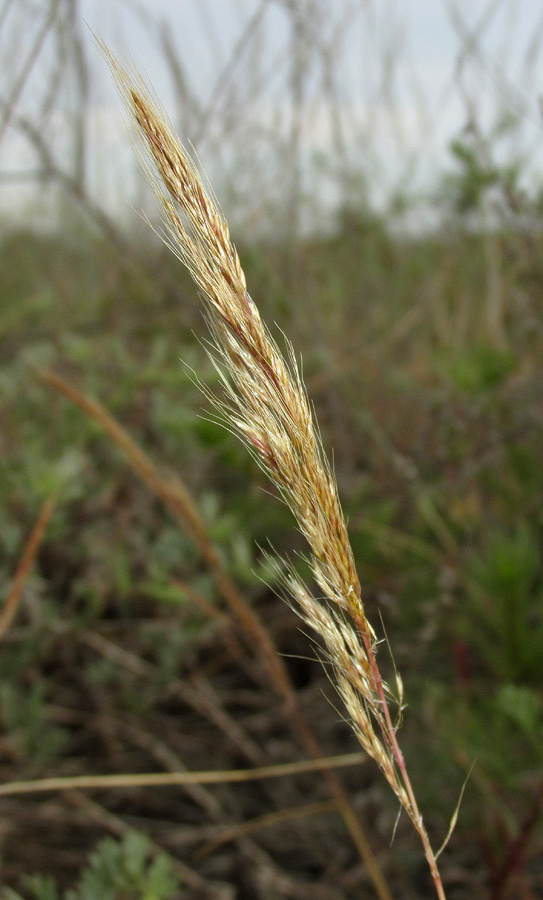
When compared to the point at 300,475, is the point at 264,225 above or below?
above

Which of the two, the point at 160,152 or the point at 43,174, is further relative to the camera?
the point at 43,174

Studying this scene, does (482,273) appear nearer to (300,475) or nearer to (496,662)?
(496,662)

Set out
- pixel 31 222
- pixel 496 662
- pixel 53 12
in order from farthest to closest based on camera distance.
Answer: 1. pixel 31 222
2. pixel 496 662
3. pixel 53 12

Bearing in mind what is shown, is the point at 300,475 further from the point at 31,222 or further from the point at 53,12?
the point at 31,222

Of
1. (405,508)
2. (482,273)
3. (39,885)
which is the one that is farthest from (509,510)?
(482,273)

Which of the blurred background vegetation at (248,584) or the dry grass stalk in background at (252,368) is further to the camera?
the blurred background vegetation at (248,584)

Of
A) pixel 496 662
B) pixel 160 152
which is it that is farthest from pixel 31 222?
pixel 160 152

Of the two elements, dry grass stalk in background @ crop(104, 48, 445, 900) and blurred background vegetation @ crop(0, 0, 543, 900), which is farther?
blurred background vegetation @ crop(0, 0, 543, 900)

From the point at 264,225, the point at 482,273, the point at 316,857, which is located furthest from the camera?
the point at 482,273

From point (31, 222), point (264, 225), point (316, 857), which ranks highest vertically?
point (31, 222)

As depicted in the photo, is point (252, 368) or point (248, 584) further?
point (248, 584)
